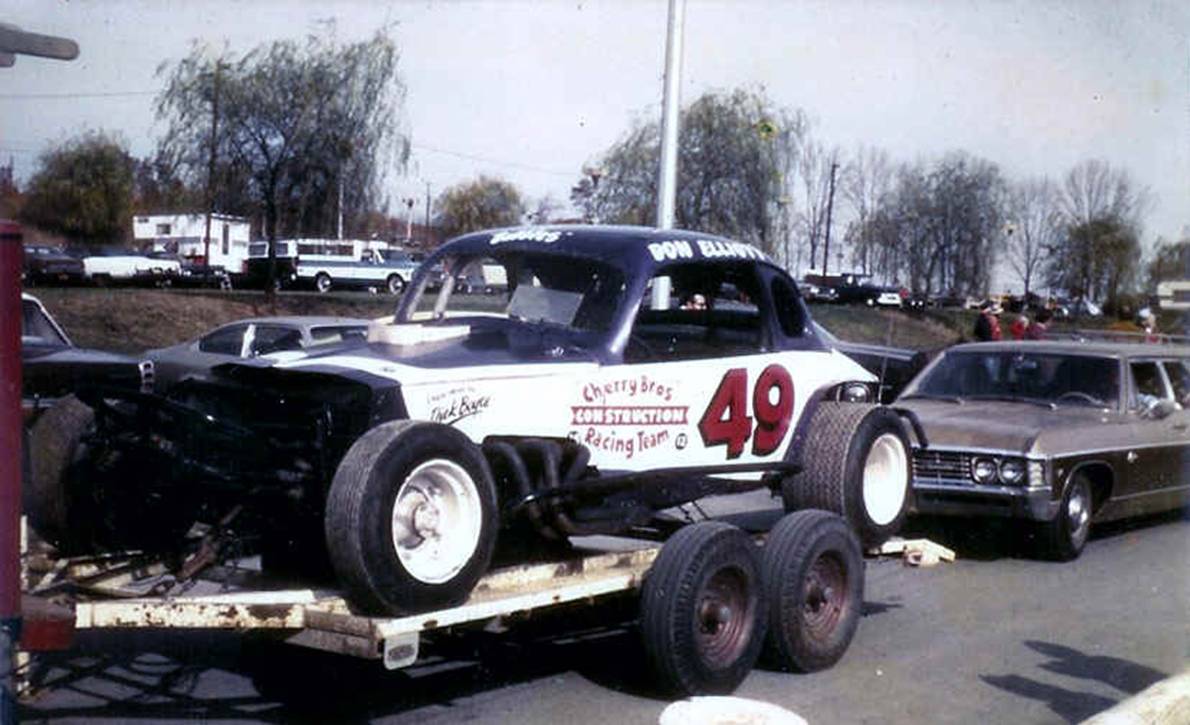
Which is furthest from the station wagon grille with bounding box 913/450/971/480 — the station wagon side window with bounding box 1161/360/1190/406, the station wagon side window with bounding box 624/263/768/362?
the station wagon side window with bounding box 624/263/768/362

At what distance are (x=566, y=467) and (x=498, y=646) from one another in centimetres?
177

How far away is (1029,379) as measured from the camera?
1241 centimetres

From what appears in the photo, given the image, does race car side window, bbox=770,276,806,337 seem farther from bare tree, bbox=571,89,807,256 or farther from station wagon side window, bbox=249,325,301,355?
bare tree, bbox=571,89,807,256

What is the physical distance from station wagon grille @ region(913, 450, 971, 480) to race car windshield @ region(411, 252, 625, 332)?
14.1 ft

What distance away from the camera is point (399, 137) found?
1164 inches

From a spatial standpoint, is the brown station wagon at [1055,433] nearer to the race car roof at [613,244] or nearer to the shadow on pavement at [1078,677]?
the shadow on pavement at [1078,677]

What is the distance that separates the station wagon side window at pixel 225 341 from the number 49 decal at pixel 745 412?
33.7ft

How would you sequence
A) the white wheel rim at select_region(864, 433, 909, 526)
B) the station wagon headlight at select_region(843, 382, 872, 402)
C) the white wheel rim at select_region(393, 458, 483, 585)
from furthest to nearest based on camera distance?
the station wagon headlight at select_region(843, 382, 872, 402)
the white wheel rim at select_region(864, 433, 909, 526)
the white wheel rim at select_region(393, 458, 483, 585)

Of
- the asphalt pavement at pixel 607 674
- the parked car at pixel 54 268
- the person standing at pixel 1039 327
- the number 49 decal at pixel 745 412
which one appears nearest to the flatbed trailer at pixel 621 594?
the asphalt pavement at pixel 607 674

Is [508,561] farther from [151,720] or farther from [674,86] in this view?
[674,86]

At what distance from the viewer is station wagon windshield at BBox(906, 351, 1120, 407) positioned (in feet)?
40.0

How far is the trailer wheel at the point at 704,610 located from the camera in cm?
665

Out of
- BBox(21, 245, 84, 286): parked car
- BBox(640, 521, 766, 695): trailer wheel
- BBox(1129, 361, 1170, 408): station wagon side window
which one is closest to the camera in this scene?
BBox(640, 521, 766, 695): trailer wheel

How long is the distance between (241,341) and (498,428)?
1129 centimetres
